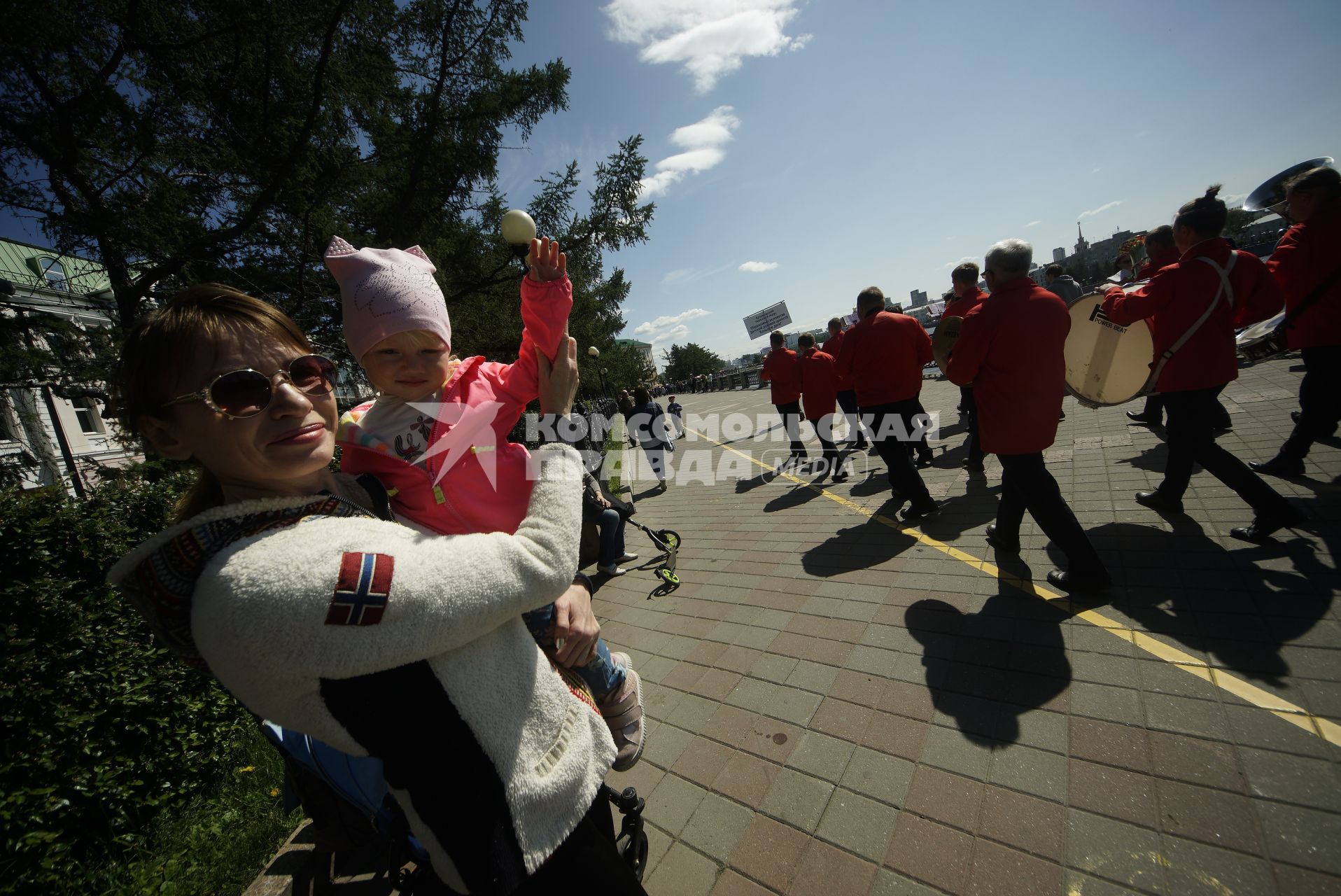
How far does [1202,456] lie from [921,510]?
2.01 meters

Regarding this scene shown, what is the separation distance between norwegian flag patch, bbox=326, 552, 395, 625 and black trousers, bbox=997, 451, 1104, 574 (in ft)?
11.8

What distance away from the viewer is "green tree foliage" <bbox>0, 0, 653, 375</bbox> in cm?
494

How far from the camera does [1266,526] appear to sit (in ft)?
10.6

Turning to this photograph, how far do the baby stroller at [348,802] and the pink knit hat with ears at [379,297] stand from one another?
1.06m

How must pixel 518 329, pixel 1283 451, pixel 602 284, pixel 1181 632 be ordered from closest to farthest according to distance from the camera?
pixel 1181 632 → pixel 1283 451 → pixel 518 329 → pixel 602 284

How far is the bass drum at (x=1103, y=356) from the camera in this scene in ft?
13.6

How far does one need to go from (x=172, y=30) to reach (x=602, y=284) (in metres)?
8.23

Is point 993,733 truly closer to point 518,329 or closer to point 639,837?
point 639,837

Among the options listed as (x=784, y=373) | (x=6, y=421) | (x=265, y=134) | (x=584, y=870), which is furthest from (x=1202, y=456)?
(x=6, y=421)

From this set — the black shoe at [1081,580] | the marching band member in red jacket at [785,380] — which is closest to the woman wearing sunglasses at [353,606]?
the black shoe at [1081,580]

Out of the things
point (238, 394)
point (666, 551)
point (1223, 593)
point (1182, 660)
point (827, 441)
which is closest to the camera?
point (238, 394)

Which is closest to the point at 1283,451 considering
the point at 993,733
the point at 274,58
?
the point at 993,733

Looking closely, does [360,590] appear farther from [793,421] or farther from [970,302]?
[793,421]

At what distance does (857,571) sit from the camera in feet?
13.8
